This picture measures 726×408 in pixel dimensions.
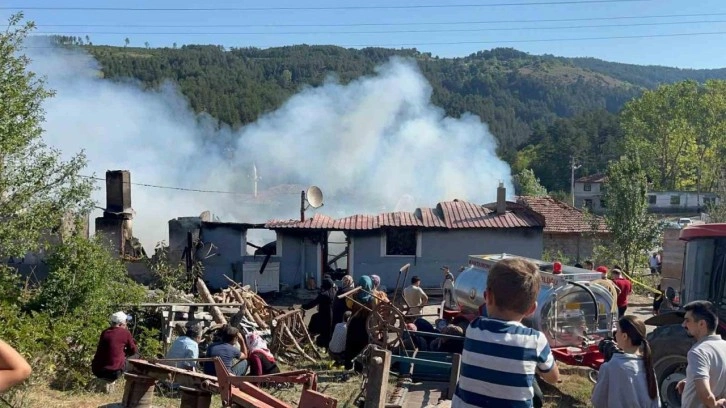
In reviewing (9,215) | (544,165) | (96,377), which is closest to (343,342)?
(96,377)

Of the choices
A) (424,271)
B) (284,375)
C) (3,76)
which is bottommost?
(424,271)

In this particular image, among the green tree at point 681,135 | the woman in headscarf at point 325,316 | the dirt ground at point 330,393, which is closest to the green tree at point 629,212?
the dirt ground at point 330,393

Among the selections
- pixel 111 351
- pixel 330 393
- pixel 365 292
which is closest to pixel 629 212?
pixel 365 292

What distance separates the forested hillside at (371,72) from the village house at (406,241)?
220 ft

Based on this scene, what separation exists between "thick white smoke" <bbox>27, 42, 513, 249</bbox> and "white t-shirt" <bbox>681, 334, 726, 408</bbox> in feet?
135

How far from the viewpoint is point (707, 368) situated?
15.9ft

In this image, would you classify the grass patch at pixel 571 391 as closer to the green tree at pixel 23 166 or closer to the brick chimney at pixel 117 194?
the green tree at pixel 23 166

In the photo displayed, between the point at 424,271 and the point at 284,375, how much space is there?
16.5m

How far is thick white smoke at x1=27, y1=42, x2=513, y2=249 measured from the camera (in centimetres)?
5303

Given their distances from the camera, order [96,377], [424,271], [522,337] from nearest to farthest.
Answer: [522,337] → [96,377] → [424,271]

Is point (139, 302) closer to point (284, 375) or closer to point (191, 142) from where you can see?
point (284, 375)

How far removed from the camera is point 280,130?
232 ft

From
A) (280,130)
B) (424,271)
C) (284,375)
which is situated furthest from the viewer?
(280,130)

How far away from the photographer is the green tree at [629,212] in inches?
959
